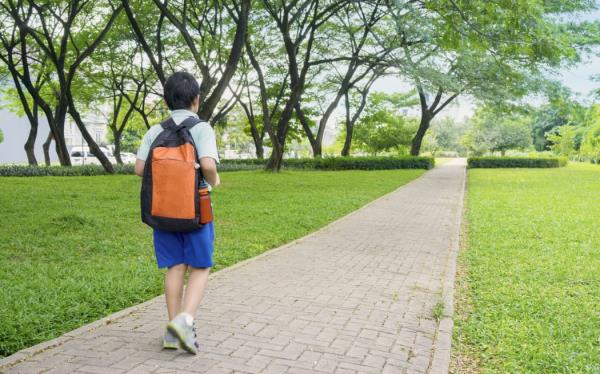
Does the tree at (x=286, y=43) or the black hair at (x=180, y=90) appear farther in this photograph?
the tree at (x=286, y=43)

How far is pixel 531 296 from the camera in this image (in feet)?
16.5

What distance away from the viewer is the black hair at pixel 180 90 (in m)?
3.38

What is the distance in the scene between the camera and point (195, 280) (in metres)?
3.51

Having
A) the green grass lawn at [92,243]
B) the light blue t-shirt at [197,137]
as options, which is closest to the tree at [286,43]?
the green grass lawn at [92,243]

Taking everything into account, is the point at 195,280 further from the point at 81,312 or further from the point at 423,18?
the point at 423,18

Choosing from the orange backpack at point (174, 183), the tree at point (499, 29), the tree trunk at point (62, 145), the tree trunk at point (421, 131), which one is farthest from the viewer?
the tree trunk at point (421, 131)

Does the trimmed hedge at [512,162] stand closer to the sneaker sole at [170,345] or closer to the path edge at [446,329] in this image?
the path edge at [446,329]

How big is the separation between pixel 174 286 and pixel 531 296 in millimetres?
3319

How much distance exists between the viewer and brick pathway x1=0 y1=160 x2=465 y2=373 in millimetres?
3349

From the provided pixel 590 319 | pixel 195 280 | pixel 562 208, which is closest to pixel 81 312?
pixel 195 280

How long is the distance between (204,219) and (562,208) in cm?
1115

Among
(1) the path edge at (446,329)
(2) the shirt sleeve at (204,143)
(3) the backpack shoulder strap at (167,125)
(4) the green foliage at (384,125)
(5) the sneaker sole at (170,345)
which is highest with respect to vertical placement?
(4) the green foliage at (384,125)

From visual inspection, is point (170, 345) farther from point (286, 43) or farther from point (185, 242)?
point (286, 43)

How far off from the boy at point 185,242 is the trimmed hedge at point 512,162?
127 ft
